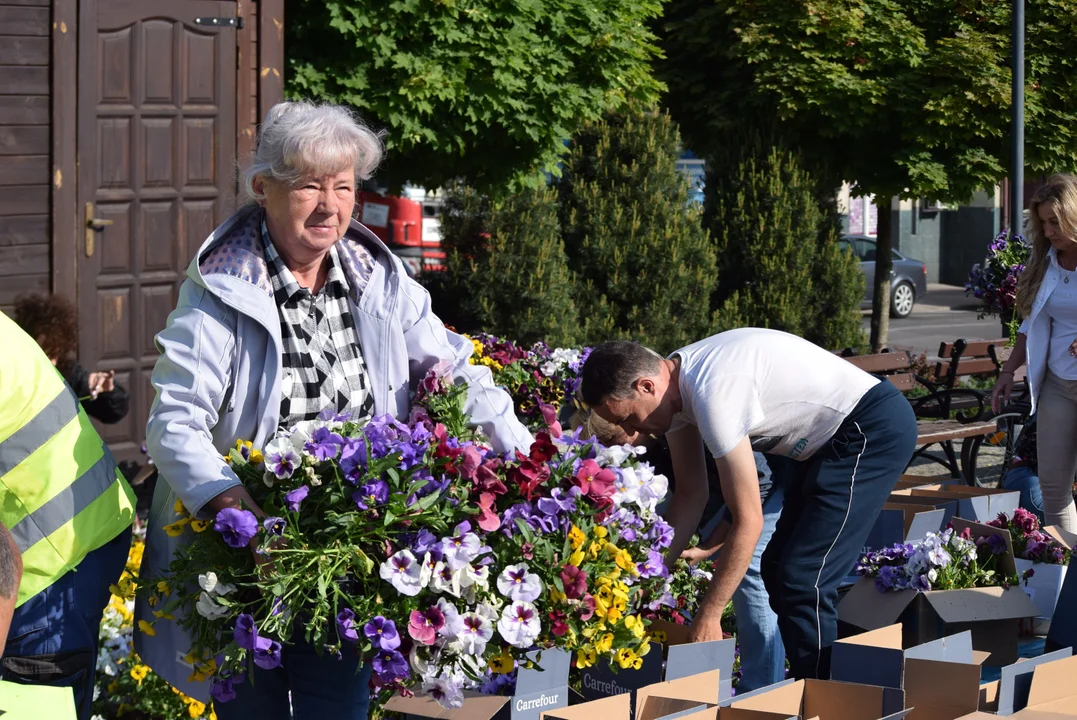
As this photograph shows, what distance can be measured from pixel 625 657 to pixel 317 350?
935 millimetres

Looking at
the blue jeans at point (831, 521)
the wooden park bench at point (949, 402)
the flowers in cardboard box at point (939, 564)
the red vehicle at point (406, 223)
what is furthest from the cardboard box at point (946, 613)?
the red vehicle at point (406, 223)

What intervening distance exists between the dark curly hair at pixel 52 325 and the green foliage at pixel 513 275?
18.5 feet

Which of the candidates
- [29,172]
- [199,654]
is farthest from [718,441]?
[29,172]

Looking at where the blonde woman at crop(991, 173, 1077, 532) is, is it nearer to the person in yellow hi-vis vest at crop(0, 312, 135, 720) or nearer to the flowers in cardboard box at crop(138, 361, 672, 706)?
the flowers in cardboard box at crop(138, 361, 672, 706)

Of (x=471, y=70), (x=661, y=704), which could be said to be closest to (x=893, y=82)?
(x=471, y=70)

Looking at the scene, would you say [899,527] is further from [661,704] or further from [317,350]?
[317,350]

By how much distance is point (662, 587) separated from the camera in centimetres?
291

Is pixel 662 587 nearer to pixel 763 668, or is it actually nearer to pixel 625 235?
pixel 763 668

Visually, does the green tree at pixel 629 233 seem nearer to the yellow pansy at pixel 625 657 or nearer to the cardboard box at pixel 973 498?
the cardboard box at pixel 973 498

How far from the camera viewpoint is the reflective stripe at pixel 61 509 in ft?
8.22

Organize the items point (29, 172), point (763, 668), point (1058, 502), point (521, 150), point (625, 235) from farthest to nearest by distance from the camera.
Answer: point (625, 235), point (521, 150), point (29, 172), point (1058, 502), point (763, 668)

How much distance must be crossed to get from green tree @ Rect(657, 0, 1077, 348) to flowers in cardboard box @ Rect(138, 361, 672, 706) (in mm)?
10322

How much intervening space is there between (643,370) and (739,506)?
0.43 m

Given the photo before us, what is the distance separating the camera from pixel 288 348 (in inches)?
107
